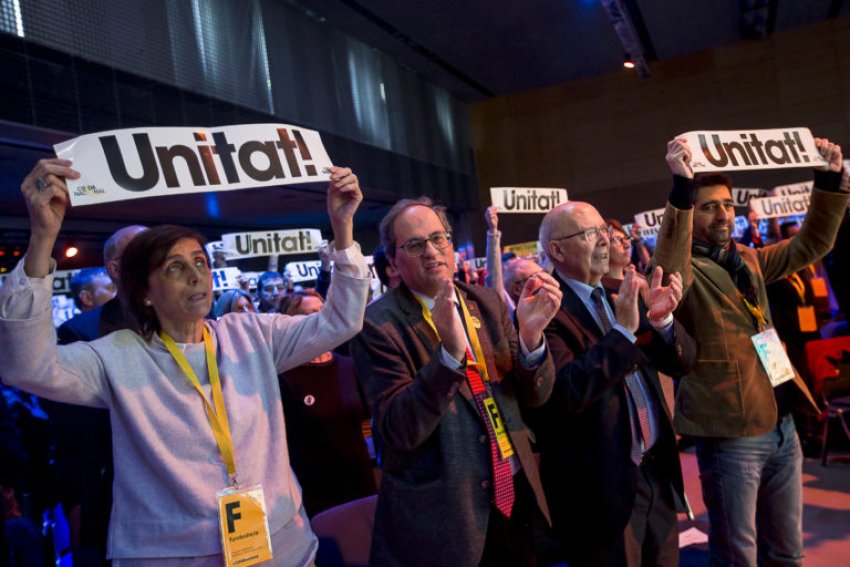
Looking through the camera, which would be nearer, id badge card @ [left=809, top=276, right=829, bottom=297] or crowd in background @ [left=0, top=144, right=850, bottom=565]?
crowd in background @ [left=0, top=144, right=850, bottom=565]

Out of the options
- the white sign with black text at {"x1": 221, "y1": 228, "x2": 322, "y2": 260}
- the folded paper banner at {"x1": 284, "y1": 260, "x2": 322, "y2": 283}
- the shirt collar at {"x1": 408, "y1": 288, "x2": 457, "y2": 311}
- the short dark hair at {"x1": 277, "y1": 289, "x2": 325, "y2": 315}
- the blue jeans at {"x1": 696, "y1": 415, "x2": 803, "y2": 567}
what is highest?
the white sign with black text at {"x1": 221, "y1": 228, "x2": 322, "y2": 260}

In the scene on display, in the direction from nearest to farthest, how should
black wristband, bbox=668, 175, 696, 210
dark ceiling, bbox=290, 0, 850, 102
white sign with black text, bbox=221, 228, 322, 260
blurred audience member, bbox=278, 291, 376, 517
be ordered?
1. black wristband, bbox=668, 175, 696, 210
2. blurred audience member, bbox=278, 291, 376, 517
3. white sign with black text, bbox=221, 228, 322, 260
4. dark ceiling, bbox=290, 0, 850, 102

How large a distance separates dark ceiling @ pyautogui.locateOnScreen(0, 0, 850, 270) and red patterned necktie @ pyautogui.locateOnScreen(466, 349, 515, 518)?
848 cm

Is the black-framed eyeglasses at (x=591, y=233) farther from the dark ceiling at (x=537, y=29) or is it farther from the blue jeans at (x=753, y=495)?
the dark ceiling at (x=537, y=29)

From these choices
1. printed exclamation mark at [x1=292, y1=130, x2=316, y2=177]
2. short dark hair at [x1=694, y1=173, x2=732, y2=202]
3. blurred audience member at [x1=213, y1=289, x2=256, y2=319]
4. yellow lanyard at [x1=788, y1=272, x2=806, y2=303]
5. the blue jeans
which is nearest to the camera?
printed exclamation mark at [x1=292, y1=130, x2=316, y2=177]

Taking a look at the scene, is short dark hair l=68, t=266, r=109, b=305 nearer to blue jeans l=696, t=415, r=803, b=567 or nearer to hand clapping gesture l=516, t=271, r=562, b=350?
Result: hand clapping gesture l=516, t=271, r=562, b=350

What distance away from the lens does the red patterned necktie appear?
173cm

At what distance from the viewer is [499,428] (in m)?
1.80

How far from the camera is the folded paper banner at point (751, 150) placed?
270 centimetres

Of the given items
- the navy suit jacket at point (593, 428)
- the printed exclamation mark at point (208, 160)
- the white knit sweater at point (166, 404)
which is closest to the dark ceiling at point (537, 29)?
the navy suit jacket at point (593, 428)

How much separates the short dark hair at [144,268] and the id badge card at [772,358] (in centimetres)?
188

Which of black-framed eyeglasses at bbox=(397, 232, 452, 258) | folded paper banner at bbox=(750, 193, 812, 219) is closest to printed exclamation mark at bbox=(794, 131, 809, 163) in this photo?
black-framed eyeglasses at bbox=(397, 232, 452, 258)

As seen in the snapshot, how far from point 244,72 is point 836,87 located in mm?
9999

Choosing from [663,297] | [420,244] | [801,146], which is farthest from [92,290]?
[801,146]
